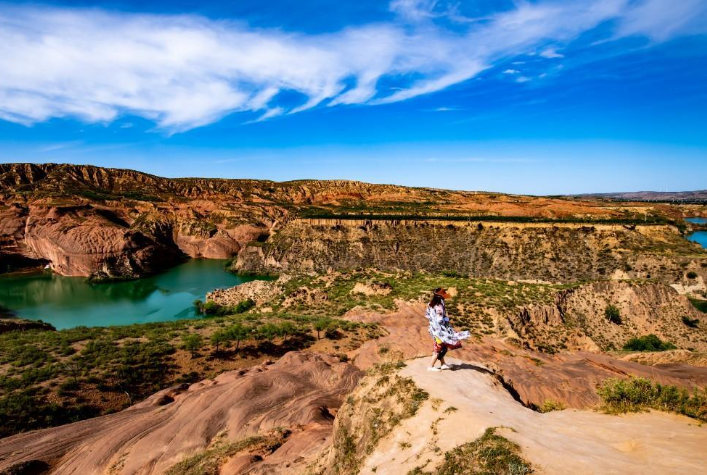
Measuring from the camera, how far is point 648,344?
1026 inches

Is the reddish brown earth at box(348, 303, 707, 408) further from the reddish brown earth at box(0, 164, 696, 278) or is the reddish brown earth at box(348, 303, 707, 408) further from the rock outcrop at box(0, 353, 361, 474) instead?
the reddish brown earth at box(0, 164, 696, 278)

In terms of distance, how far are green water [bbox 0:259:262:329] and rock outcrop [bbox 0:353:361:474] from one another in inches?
1314

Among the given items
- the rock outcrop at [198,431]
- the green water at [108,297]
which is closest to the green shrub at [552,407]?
the rock outcrop at [198,431]

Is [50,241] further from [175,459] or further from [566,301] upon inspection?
[566,301]

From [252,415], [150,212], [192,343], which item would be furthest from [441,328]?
[150,212]

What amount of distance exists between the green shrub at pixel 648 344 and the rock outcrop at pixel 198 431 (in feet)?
80.4

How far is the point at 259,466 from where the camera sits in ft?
28.5

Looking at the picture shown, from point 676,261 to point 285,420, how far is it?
5581 cm

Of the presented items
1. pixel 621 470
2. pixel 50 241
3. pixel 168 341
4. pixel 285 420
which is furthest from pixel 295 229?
pixel 621 470

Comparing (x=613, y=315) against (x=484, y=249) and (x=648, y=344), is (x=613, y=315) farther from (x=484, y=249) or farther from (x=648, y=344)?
(x=484, y=249)

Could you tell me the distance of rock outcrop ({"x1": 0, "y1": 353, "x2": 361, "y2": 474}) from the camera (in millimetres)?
10055

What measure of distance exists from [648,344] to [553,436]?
→ 1088 inches

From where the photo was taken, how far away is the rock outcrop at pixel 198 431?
10055mm

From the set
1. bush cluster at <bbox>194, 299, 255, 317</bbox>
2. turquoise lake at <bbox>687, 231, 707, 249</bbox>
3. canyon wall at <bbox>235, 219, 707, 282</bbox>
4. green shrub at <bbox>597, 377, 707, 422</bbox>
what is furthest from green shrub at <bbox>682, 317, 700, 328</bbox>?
turquoise lake at <bbox>687, 231, 707, 249</bbox>
